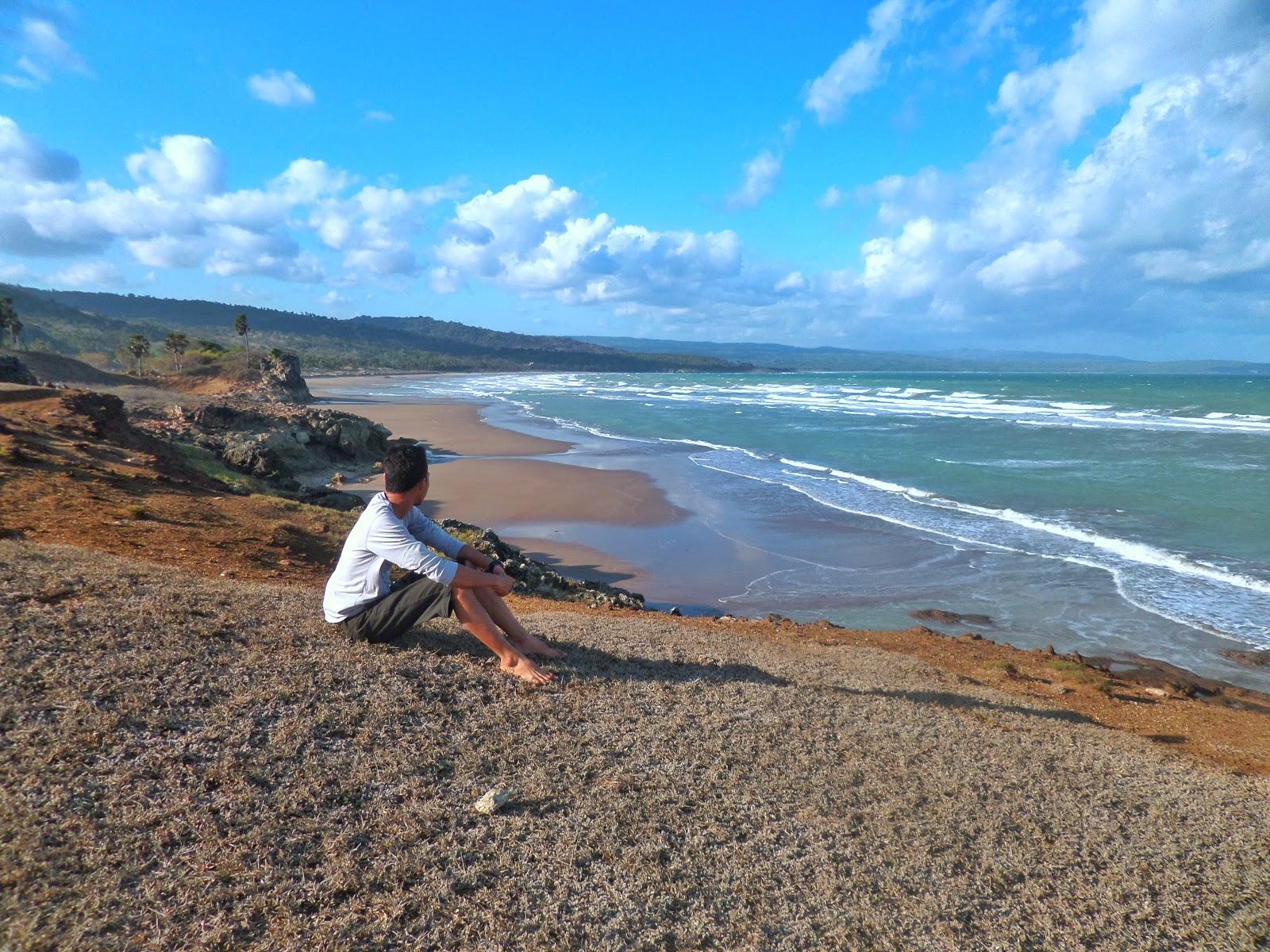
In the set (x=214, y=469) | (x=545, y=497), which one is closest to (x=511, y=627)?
(x=214, y=469)

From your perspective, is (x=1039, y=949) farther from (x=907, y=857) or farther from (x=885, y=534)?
(x=885, y=534)

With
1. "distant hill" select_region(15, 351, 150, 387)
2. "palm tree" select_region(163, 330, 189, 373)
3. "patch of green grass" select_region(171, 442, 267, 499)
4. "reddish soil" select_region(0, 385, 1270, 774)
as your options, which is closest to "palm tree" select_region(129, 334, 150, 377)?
"palm tree" select_region(163, 330, 189, 373)

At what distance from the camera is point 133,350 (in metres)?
49.1

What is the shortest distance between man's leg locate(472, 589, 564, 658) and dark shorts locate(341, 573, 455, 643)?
0.26 m

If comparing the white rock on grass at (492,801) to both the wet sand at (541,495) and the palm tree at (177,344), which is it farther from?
the palm tree at (177,344)

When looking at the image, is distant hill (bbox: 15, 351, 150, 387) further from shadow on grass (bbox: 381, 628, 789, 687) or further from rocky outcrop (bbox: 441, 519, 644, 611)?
shadow on grass (bbox: 381, 628, 789, 687)

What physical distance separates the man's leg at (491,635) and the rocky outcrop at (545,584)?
527 centimetres

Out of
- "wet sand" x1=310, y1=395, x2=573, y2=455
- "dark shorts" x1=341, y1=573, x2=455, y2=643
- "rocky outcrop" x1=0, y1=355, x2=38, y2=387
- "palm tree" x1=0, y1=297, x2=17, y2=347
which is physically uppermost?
"palm tree" x1=0, y1=297, x2=17, y2=347

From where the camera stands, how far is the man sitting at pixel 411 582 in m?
4.88

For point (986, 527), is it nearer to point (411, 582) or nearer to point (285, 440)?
point (411, 582)

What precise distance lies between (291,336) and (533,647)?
16990 cm

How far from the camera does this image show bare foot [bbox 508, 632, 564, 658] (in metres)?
5.51

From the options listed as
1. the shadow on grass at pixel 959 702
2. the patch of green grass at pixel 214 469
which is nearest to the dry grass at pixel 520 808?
the shadow on grass at pixel 959 702

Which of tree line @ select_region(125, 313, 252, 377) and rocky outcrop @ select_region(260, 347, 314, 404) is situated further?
tree line @ select_region(125, 313, 252, 377)
